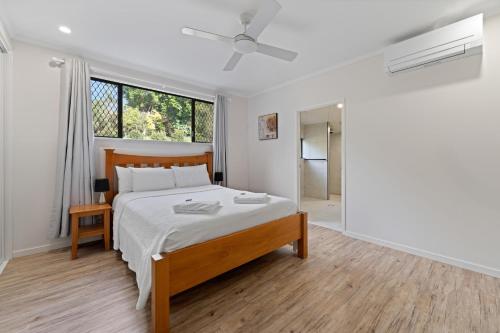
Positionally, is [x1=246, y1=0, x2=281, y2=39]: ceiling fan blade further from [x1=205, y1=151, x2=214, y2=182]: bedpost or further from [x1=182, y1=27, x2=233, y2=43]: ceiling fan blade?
[x1=205, y1=151, x2=214, y2=182]: bedpost

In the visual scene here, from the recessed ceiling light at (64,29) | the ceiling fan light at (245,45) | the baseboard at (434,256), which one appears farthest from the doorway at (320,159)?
the recessed ceiling light at (64,29)

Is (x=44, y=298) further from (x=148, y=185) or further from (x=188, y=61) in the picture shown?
(x=188, y=61)

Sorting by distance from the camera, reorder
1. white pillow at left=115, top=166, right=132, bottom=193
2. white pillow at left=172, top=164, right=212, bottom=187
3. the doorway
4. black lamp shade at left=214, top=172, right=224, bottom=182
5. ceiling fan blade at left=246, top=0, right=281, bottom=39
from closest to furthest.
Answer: ceiling fan blade at left=246, top=0, right=281, bottom=39 < white pillow at left=115, top=166, right=132, bottom=193 < white pillow at left=172, top=164, right=212, bottom=187 < black lamp shade at left=214, top=172, right=224, bottom=182 < the doorway

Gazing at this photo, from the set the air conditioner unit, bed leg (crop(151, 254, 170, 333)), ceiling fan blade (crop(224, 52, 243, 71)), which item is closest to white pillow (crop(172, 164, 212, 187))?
ceiling fan blade (crop(224, 52, 243, 71))

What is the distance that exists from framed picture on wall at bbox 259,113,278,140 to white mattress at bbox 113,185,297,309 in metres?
2.03

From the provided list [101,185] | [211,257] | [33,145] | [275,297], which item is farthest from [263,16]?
[33,145]

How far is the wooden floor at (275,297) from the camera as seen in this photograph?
1420 millimetres

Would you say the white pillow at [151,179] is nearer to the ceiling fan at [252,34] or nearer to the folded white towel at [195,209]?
the folded white towel at [195,209]

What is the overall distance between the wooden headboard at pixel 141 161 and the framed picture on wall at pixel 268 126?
1171 millimetres

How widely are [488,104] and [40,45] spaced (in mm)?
4871

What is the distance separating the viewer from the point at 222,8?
6.30ft

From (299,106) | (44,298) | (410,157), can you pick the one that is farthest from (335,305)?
(299,106)

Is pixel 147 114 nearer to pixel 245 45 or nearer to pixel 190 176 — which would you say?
pixel 190 176

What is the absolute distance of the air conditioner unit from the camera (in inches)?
76.4
